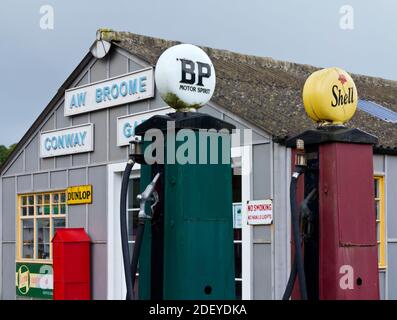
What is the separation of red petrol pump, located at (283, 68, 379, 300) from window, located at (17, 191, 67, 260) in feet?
36.9

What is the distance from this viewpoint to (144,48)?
15641mm

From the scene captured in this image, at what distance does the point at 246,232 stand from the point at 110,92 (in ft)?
14.9

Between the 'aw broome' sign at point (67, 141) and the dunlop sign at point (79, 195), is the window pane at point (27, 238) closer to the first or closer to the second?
the 'aw broome' sign at point (67, 141)

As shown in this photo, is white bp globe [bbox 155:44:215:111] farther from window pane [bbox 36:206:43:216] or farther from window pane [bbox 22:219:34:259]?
window pane [bbox 22:219:34:259]

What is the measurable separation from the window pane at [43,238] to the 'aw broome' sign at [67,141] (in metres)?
1.43

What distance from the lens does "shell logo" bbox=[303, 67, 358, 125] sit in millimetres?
6258

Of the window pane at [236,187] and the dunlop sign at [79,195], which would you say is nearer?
the window pane at [236,187]

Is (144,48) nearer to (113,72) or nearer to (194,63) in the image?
(113,72)

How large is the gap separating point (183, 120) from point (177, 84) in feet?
1.24

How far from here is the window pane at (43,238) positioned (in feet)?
56.5

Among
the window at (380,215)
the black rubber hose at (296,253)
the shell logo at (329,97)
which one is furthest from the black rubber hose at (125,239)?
the window at (380,215)

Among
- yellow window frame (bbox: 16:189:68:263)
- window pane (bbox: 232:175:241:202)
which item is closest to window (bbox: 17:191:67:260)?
yellow window frame (bbox: 16:189:68:263)

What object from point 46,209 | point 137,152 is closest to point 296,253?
point 137,152
